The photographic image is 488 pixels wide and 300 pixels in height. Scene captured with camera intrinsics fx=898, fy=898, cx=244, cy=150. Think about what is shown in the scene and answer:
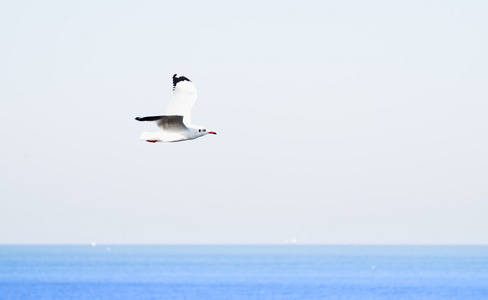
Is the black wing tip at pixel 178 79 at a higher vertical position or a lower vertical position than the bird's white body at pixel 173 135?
higher

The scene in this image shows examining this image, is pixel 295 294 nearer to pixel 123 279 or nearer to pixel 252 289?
pixel 252 289

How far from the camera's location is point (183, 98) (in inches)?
1170

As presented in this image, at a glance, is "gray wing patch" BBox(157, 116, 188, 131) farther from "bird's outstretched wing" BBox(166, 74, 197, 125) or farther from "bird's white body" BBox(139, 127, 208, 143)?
"bird's outstretched wing" BBox(166, 74, 197, 125)

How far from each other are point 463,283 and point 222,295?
5358 centimetres

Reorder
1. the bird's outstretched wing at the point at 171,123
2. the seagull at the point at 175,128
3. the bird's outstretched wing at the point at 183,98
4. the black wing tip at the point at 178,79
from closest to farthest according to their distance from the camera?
the seagull at the point at 175,128, the bird's outstretched wing at the point at 171,123, the bird's outstretched wing at the point at 183,98, the black wing tip at the point at 178,79

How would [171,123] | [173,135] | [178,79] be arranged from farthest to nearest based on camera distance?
[178,79], [171,123], [173,135]

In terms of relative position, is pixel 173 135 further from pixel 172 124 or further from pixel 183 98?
pixel 183 98

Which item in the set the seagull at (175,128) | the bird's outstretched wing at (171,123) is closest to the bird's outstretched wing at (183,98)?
the seagull at (175,128)

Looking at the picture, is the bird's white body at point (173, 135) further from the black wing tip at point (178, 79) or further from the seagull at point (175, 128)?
the black wing tip at point (178, 79)

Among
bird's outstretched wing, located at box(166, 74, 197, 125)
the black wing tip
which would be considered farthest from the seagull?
the black wing tip

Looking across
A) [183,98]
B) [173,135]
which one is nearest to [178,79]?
[183,98]

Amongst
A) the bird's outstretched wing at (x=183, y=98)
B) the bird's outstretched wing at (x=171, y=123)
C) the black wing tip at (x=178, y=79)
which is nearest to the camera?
Result: the bird's outstretched wing at (x=171, y=123)

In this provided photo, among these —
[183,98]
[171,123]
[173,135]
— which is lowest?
[173,135]

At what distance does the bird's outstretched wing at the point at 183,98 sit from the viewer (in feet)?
96.5
